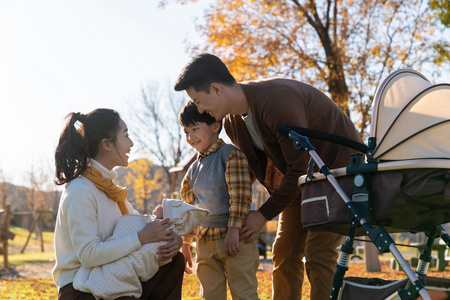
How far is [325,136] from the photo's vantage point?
294cm

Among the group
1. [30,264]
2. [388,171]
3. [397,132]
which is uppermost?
[397,132]

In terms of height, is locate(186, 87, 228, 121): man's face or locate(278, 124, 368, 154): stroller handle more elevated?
locate(186, 87, 228, 121): man's face

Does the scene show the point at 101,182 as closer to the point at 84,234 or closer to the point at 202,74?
the point at 84,234

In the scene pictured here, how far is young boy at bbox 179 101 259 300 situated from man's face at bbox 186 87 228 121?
17cm

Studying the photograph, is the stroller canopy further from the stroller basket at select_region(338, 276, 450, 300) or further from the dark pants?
the dark pants

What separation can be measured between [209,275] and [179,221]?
2.24 ft

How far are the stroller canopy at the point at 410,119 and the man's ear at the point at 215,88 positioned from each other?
1008 millimetres

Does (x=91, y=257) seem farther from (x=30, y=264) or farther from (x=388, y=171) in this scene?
(x=30, y=264)

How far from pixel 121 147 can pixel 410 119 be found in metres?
1.61

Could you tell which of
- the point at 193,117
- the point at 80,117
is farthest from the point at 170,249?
the point at 193,117

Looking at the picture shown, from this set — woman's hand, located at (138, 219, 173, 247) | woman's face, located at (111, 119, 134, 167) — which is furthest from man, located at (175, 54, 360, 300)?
woman's hand, located at (138, 219, 173, 247)

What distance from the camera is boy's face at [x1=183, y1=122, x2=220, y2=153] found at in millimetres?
3507

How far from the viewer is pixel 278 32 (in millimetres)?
11859

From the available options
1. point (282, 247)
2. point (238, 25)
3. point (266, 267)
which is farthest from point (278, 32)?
point (282, 247)
